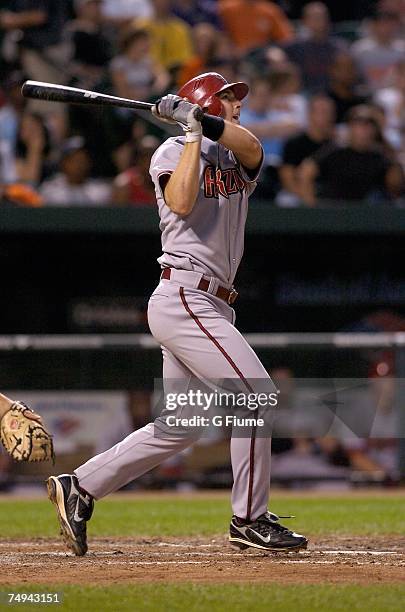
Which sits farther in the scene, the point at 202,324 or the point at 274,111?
the point at 274,111

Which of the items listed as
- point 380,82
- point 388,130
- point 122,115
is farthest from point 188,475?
point 380,82

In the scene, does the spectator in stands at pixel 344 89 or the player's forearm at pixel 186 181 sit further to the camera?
the spectator in stands at pixel 344 89

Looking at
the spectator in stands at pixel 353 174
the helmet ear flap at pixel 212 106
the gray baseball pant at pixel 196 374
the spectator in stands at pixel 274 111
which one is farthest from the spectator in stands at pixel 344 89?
the gray baseball pant at pixel 196 374

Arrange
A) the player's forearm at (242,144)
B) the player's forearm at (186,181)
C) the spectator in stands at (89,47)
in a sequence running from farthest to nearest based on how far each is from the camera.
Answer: the spectator in stands at (89,47), the player's forearm at (242,144), the player's forearm at (186,181)

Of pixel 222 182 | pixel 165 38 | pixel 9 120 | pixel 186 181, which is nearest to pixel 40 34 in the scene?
pixel 165 38

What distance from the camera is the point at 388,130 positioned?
1154cm

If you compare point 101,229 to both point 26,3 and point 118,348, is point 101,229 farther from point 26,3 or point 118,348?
point 26,3

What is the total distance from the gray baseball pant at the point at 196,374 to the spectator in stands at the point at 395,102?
7206mm

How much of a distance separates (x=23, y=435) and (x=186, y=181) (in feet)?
3.76

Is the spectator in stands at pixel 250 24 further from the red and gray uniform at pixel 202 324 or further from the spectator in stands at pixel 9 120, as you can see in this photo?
the red and gray uniform at pixel 202 324

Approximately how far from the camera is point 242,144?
183 inches

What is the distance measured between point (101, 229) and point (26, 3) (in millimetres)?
3562

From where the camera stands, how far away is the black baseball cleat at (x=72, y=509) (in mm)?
4746

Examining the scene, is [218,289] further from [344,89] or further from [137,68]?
[344,89]
